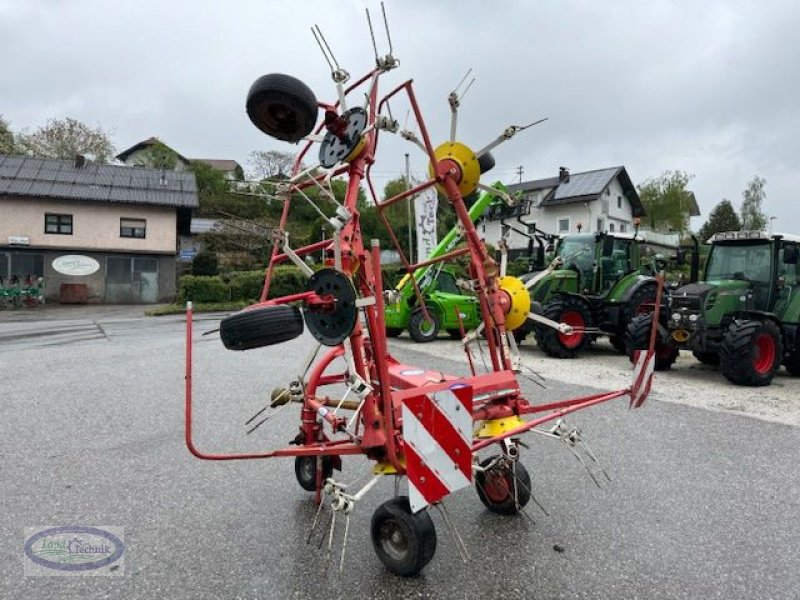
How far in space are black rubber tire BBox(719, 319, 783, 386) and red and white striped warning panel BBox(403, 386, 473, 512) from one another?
6329mm

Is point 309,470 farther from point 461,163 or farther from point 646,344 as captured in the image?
point 646,344

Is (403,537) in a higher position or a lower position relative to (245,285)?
lower

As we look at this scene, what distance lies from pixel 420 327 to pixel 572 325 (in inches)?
125

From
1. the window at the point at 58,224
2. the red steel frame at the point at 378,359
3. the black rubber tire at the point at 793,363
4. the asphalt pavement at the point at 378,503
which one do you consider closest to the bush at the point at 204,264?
the window at the point at 58,224

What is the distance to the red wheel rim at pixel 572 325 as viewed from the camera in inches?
405

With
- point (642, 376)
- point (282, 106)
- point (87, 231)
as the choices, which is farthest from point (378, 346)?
point (87, 231)

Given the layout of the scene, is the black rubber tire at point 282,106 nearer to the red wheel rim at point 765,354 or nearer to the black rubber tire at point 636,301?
the red wheel rim at point 765,354

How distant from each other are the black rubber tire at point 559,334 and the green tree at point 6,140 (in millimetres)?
41902

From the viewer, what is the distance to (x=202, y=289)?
2234cm

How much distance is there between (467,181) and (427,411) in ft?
5.30

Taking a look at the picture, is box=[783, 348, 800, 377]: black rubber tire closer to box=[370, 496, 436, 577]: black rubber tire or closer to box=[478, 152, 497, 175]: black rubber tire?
box=[478, 152, 497, 175]: black rubber tire

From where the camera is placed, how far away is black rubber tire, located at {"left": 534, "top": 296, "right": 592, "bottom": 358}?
33.6 ft

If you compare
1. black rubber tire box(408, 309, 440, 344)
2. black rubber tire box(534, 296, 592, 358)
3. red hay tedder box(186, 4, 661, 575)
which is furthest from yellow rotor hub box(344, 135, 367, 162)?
black rubber tire box(408, 309, 440, 344)

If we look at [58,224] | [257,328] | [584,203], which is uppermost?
[584,203]
